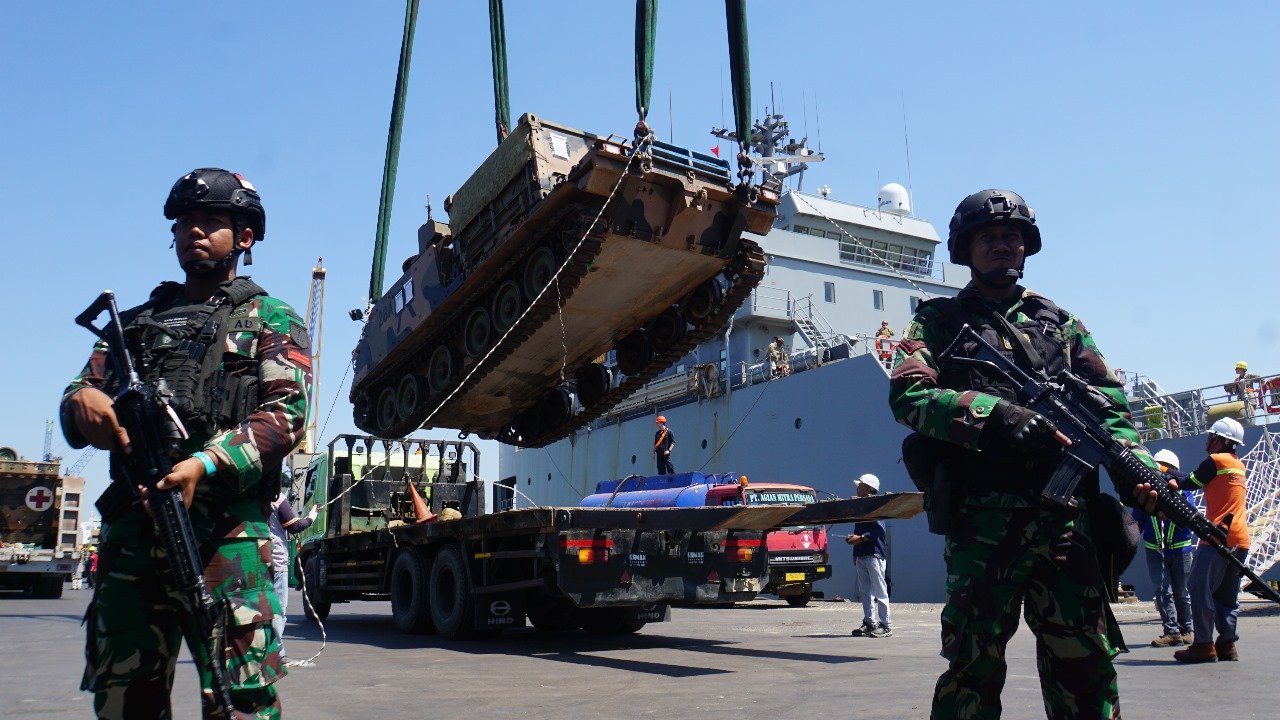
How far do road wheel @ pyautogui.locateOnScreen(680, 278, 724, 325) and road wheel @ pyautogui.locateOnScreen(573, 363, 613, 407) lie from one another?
1773 millimetres

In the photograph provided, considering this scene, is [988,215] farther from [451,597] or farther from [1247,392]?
[1247,392]

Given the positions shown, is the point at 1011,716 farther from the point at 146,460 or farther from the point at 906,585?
the point at 906,585

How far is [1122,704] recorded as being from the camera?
5.29 metres

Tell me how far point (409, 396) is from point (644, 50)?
19.2 ft

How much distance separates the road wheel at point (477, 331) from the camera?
1301 cm

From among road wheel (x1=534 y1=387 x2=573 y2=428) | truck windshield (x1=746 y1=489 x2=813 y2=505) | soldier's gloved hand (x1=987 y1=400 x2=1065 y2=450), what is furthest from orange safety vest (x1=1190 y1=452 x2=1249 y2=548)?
road wheel (x1=534 y1=387 x2=573 y2=428)

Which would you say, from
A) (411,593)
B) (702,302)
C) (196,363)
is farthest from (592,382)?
(196,363)

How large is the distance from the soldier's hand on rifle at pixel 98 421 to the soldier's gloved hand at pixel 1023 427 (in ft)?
7.82

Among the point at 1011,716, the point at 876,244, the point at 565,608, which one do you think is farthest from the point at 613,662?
the point at 876,244

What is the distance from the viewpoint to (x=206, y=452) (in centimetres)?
274

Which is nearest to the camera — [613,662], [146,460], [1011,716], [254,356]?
[146,460]

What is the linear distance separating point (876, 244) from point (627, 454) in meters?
8.59

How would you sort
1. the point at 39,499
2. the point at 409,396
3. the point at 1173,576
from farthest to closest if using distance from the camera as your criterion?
the point at 39,499 → the point at 409,396 → the point at 1173,576

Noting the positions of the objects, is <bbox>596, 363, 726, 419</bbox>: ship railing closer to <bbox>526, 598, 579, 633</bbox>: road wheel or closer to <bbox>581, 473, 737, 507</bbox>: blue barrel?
<bbox>581, 473, 737, 507</bbox>: blue barrel
